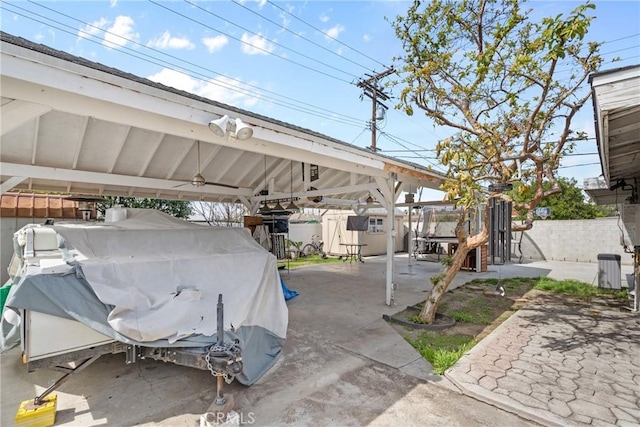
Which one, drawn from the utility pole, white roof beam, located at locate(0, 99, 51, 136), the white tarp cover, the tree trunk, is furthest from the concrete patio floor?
the utility pole

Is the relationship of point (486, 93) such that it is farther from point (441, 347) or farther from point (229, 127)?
point (229, 127)

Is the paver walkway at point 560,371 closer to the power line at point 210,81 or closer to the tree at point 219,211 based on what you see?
the power line at point 210,81

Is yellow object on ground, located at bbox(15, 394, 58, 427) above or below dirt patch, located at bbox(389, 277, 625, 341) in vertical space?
above

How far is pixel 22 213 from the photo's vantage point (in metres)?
6.99

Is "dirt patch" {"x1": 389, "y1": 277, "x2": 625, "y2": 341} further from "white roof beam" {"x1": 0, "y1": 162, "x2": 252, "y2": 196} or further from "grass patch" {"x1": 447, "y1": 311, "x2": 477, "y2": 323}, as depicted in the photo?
"white roof beam" {"x1": 0, "y1": 162, "x2": 252, "y2": 196}

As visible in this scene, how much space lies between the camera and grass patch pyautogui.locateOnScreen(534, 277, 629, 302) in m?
7.12

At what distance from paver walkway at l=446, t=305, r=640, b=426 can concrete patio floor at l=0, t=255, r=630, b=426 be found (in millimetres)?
232

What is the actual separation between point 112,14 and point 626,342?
10.3m

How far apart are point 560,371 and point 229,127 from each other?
454cm

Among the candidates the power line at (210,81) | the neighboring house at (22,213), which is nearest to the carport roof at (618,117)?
the power line at (210,81)

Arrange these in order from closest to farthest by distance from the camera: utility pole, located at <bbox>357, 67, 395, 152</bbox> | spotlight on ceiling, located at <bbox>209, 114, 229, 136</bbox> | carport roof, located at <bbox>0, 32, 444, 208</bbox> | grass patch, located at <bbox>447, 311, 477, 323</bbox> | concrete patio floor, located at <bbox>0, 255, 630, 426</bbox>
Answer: carport roof, located at <bbox>0, 32, 444, 208</bbox>
concrete patio floor, located at <bbox>0, 255, 630, 426</bbox>
spotlight on ceiling, located at <bbox>209, 114, 229, 136</bbox>
grass patch, located at <bbox>447, 311, 477, 323</bbox>
utility pole, located at <bbox>357, 67, 395, 152</bbox>

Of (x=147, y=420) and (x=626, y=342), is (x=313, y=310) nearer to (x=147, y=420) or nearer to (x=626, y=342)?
(x=147, y=420)

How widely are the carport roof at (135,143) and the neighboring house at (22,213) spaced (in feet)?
2.60

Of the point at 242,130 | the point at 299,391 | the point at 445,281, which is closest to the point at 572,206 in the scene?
the point at 445,281
